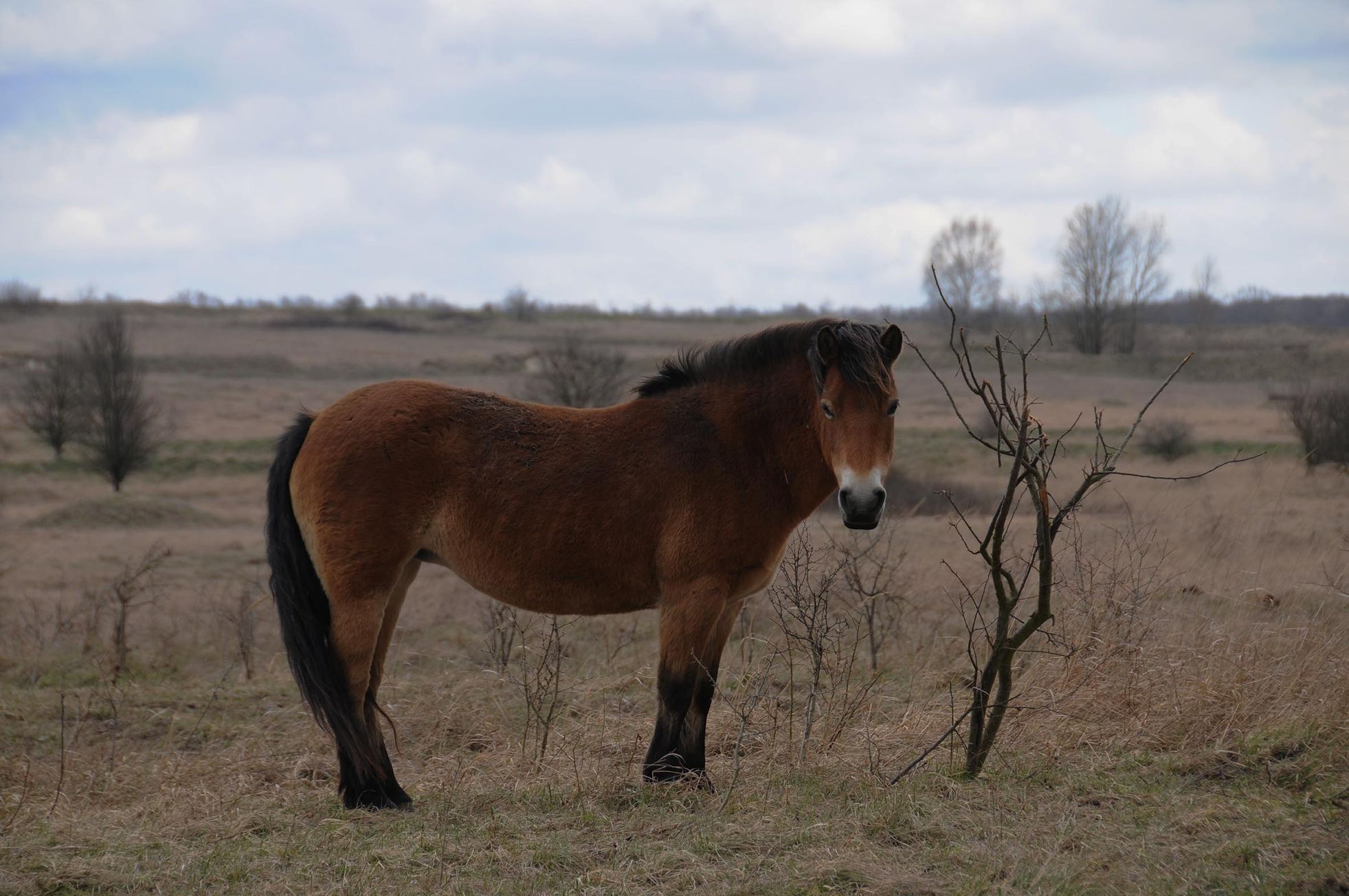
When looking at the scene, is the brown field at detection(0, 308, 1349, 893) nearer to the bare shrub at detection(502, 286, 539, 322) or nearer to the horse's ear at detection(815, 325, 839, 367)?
the horse's ear at detection(815, 325, 839, 367)

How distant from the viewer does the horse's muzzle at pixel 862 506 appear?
426 centimetres

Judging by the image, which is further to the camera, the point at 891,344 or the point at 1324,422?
the point at 1324,422

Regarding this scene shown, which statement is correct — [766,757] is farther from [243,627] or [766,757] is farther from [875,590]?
[243,627]

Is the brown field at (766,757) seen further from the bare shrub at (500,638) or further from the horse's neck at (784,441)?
the horse's neck at (784,441)

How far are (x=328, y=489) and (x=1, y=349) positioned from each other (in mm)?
54020

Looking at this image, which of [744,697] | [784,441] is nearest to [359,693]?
[784,441]

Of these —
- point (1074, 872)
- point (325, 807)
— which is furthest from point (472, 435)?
point (1074, 872)

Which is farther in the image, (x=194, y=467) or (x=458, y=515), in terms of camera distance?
(x=194, y=467)

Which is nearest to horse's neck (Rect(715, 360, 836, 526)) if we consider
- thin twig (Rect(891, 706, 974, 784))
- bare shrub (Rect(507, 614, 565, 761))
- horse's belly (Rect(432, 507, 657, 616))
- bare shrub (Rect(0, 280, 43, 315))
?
horse's belly (Rect(432, 507, 657, 616))

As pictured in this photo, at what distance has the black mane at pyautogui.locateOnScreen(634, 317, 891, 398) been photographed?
464cm

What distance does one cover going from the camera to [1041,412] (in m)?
32.7

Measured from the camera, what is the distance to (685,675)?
4.85 metres

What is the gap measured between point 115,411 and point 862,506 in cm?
2703

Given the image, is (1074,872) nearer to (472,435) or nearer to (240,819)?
(472,435)
